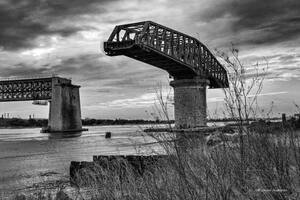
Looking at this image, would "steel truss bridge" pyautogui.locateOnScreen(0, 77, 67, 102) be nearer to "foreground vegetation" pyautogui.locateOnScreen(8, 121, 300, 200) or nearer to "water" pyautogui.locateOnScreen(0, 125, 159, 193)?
"water" pyautogui.locateOnScreen(0, 125, 159, 193)

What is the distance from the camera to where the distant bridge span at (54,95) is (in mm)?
92750

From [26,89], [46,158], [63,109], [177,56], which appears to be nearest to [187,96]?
[177,56]

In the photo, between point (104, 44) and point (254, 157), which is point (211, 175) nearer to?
point (254, 157)

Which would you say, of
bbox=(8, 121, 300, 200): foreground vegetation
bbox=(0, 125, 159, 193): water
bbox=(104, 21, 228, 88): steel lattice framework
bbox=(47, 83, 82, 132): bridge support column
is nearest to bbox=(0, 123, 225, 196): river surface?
bbox=(0, 125, 159, 193): water

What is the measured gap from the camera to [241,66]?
5.11 meters

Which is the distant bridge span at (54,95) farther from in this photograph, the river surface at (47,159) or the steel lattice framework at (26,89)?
the river surface at (47,159)

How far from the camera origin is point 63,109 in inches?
3659

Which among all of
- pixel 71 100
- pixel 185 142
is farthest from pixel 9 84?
→ pixel 185 142

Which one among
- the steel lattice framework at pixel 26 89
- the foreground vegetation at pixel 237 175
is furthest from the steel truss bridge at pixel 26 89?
the foreground vegetation at pixel 237 175

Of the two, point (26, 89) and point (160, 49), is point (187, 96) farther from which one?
point (26, 89)

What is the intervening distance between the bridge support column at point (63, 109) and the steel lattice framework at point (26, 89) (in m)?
4.79

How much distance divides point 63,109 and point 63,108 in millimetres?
275

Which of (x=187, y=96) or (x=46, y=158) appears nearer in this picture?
(x=46, y=158)

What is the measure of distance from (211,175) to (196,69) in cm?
6522
